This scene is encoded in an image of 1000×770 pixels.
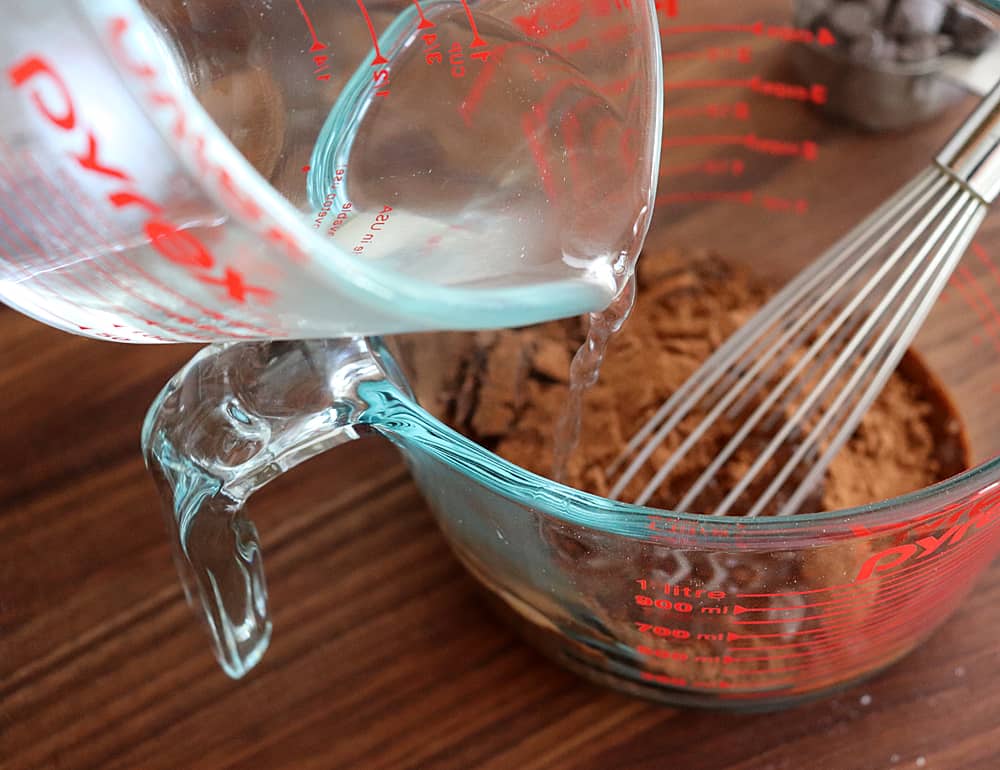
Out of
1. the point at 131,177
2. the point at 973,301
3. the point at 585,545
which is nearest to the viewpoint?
the point at 131,177

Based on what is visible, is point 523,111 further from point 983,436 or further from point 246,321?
point 983,436

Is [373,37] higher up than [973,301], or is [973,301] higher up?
[373,37]

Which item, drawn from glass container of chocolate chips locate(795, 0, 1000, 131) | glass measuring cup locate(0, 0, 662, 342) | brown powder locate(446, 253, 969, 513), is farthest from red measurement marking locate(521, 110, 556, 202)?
glass container of chocolate chips locate(795, 0, 1000, 131)

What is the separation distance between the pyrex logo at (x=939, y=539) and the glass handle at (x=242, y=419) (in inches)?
7.0

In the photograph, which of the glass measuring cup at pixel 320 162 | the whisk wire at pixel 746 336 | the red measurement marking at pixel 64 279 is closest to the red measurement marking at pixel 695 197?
the whisk wire at pixel 746 336

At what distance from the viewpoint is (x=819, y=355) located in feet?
1.83

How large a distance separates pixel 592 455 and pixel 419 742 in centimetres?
15

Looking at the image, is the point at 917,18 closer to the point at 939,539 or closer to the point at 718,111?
the point at 718,111

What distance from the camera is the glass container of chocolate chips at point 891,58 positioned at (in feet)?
1.77

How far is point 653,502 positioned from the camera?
494 mm

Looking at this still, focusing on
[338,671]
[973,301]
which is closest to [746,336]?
[973,301]

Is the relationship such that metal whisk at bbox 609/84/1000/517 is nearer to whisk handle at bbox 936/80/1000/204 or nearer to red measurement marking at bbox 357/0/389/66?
whisk handle at bbox 936/80/1000/204

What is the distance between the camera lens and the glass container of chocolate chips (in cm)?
54

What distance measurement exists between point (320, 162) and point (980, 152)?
0.91 feet
